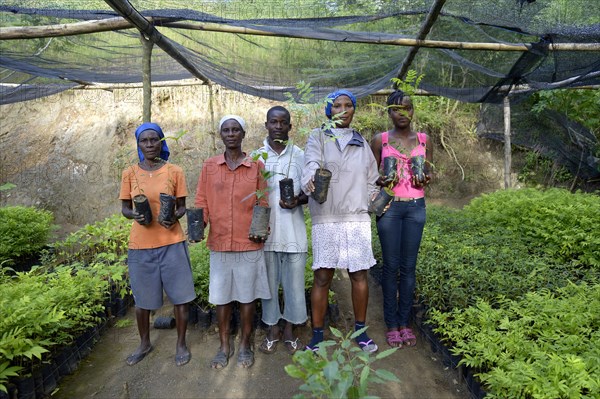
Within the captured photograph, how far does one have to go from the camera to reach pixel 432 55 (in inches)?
222

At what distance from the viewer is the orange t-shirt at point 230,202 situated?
2660 mm

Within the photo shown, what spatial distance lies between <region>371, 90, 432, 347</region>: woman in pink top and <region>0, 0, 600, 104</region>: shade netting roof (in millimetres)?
1938

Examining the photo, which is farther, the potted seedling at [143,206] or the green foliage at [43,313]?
the potted seedling at [143,206]

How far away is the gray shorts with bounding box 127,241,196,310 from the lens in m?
2.75

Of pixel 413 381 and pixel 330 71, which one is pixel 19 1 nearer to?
pixel 330 71

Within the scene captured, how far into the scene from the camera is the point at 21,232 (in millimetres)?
5715

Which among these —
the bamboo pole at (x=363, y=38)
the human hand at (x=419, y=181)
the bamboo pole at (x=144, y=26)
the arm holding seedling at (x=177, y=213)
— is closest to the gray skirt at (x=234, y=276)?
the arm holding seedling at (x=177, y=213)

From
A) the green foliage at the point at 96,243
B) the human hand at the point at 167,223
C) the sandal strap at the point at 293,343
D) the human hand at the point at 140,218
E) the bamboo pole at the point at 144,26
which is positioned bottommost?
the sandal strap at the point at 293,343

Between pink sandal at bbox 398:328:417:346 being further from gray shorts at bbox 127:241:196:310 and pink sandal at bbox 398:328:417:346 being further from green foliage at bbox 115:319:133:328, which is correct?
green foliage at bbox 115:319:133:328

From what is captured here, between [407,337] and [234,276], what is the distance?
60.7 inches

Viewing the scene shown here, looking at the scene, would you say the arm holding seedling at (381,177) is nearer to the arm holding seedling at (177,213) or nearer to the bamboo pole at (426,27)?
the arm holding seedling at (177,213)

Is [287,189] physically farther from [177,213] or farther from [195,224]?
[177,213]

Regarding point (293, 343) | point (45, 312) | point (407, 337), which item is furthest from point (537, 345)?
→ point (45, 312)

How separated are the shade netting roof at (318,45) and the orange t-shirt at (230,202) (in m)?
2.12
